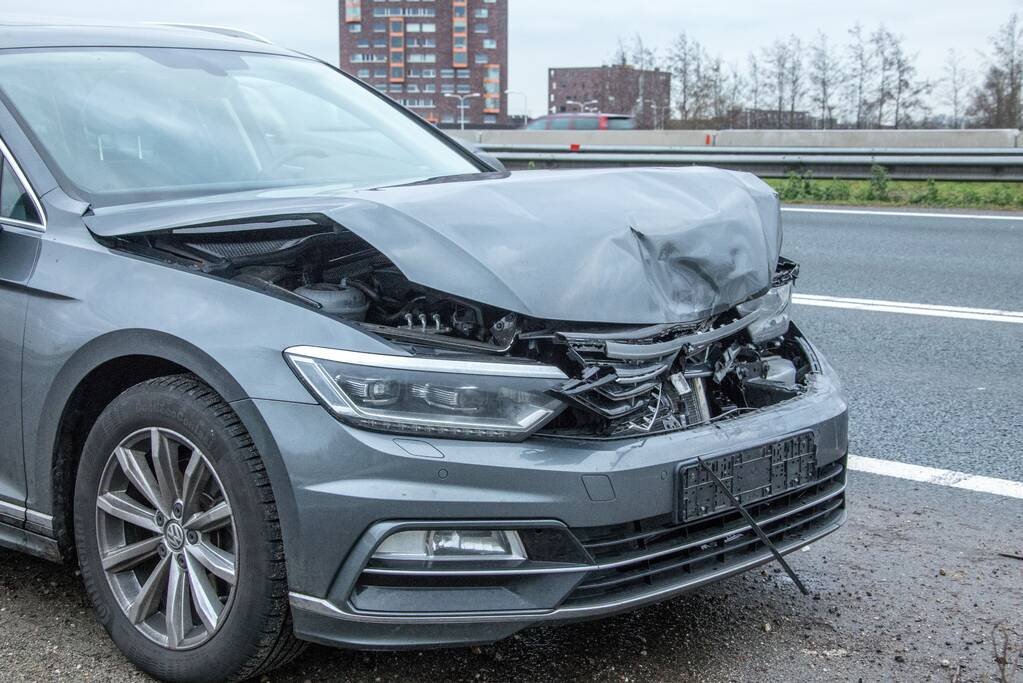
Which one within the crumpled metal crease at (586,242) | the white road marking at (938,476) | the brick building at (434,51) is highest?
the brick building at (434,51)

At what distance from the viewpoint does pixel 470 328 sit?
260cm

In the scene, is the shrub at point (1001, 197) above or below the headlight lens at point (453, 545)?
above

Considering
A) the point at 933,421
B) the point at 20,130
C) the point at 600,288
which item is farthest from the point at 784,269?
the point at 20,130

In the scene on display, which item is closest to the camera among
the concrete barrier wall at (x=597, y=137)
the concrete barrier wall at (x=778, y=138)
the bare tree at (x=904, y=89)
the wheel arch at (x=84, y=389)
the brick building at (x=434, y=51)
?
the wheel arch at (x=84, y=389)

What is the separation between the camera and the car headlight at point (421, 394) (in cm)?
230

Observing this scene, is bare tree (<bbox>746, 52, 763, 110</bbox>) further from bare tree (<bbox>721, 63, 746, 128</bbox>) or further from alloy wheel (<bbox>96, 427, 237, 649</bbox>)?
alloy wheel (<bbox>96, 427, 237, 649</bbox>)

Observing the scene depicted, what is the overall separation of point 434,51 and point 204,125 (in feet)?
341

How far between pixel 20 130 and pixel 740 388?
2.14m

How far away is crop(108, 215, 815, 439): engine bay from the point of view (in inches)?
97.5

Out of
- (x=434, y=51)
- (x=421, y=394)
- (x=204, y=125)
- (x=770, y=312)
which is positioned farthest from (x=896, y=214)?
(x=434, y=51)

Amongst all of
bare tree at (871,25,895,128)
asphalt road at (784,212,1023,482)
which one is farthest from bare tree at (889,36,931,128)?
asphalt road at (784,212,1023,482)

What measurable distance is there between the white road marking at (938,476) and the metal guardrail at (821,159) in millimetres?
10789

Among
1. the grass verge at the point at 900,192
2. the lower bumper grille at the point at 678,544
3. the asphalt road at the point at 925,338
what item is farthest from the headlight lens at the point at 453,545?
the grass verge at the point at 900,192

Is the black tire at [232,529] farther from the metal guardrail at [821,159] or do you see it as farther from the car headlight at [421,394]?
the metal guardrail at [821,159]
